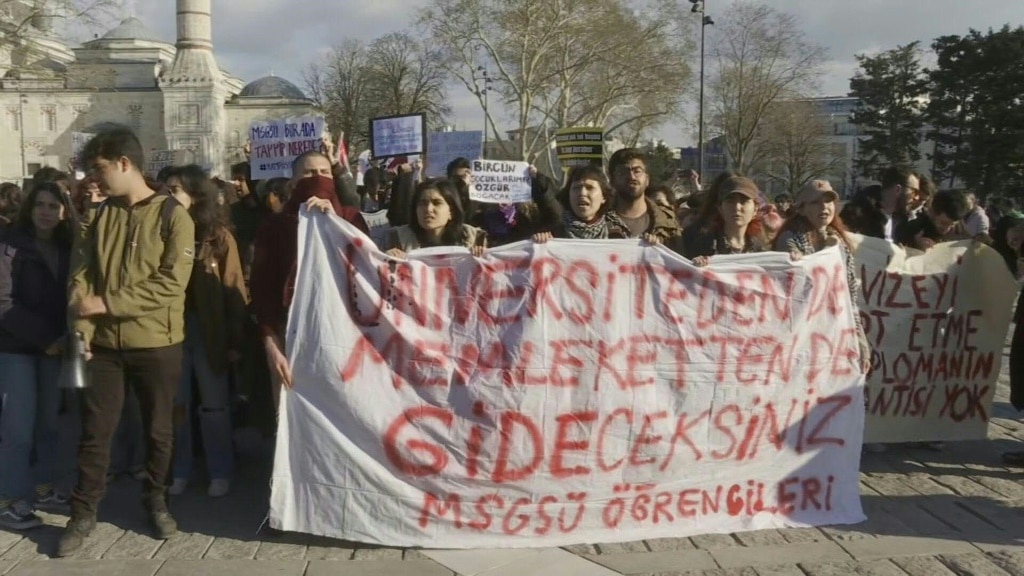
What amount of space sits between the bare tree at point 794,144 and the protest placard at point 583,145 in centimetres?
3215

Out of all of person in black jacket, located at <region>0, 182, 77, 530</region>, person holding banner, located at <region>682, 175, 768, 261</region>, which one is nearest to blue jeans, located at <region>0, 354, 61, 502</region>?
person in black jacket, located at <region>0, 182, 77, 530</region>

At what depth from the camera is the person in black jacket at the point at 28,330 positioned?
4434mm

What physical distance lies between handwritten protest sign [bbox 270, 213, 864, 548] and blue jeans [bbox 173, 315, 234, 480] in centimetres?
96

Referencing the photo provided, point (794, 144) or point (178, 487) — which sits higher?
point (794, 144)

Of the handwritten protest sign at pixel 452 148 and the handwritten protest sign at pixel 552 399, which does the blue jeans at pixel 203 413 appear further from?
the handwritten protest sign at pixel 452 148

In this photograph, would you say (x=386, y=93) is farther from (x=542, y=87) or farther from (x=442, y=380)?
(x=442, y=380)

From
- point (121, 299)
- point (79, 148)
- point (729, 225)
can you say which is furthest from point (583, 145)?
point (121, 299)

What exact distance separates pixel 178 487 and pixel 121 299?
4.58 feet

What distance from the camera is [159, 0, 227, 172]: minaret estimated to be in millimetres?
69438

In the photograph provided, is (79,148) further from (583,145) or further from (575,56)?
(575,56)

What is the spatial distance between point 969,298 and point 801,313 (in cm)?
183

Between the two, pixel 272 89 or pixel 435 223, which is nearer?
pixel 435 223

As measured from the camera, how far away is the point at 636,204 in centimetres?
521

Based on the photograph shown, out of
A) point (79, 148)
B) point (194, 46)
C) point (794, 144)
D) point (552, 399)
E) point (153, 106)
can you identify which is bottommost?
point (552, 399)
